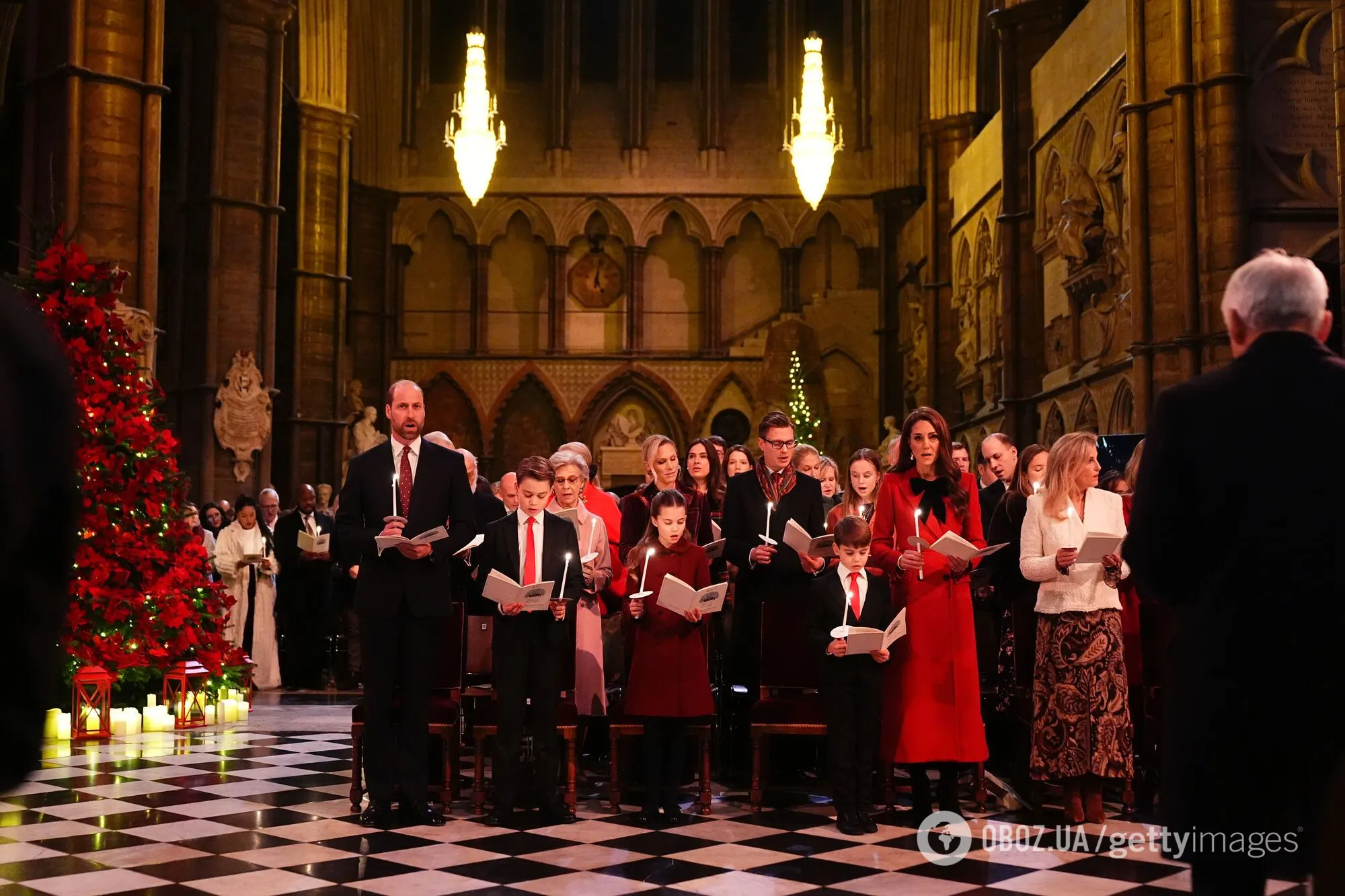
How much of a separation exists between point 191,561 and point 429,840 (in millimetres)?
4266

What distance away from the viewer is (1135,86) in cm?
1187

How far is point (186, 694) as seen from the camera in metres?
9.44

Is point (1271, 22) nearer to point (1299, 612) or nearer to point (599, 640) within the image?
point (599, 640)

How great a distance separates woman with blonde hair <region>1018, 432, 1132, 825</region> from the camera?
5930 millimetres

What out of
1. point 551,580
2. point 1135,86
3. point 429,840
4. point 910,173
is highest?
point 910,173

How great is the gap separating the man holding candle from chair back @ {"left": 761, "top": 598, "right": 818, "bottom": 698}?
1658mm

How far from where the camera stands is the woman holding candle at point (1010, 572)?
6.77 meters

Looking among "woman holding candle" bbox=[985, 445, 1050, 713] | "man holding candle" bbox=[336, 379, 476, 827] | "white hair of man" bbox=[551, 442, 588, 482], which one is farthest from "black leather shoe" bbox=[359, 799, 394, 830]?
"woman holding candle" bbox=[985, 445, 1050, 713]

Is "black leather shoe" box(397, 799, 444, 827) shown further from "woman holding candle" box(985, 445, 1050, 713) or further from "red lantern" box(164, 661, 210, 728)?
"red lantern" box(164, 661, 210, 728)

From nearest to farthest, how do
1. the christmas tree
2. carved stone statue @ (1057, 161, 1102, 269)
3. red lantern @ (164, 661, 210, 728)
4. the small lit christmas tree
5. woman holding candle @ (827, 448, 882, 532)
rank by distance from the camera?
1. woman holding candle @ (827, 448, 882, 532)
2. the christmas tree
3. red lantern @ (164, 661, 210, 728)
4. carved stone statue @ (1057, 161, 1102, 269)
5. the small lit christmas tree

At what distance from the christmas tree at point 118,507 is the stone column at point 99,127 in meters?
3.78

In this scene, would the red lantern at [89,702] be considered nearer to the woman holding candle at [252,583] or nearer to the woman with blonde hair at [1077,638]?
the woman holding candle at [252,583]

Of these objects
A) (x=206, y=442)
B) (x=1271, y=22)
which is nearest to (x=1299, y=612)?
(x=1271, y=22)

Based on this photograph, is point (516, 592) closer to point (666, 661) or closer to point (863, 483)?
→ point (666, 661)
